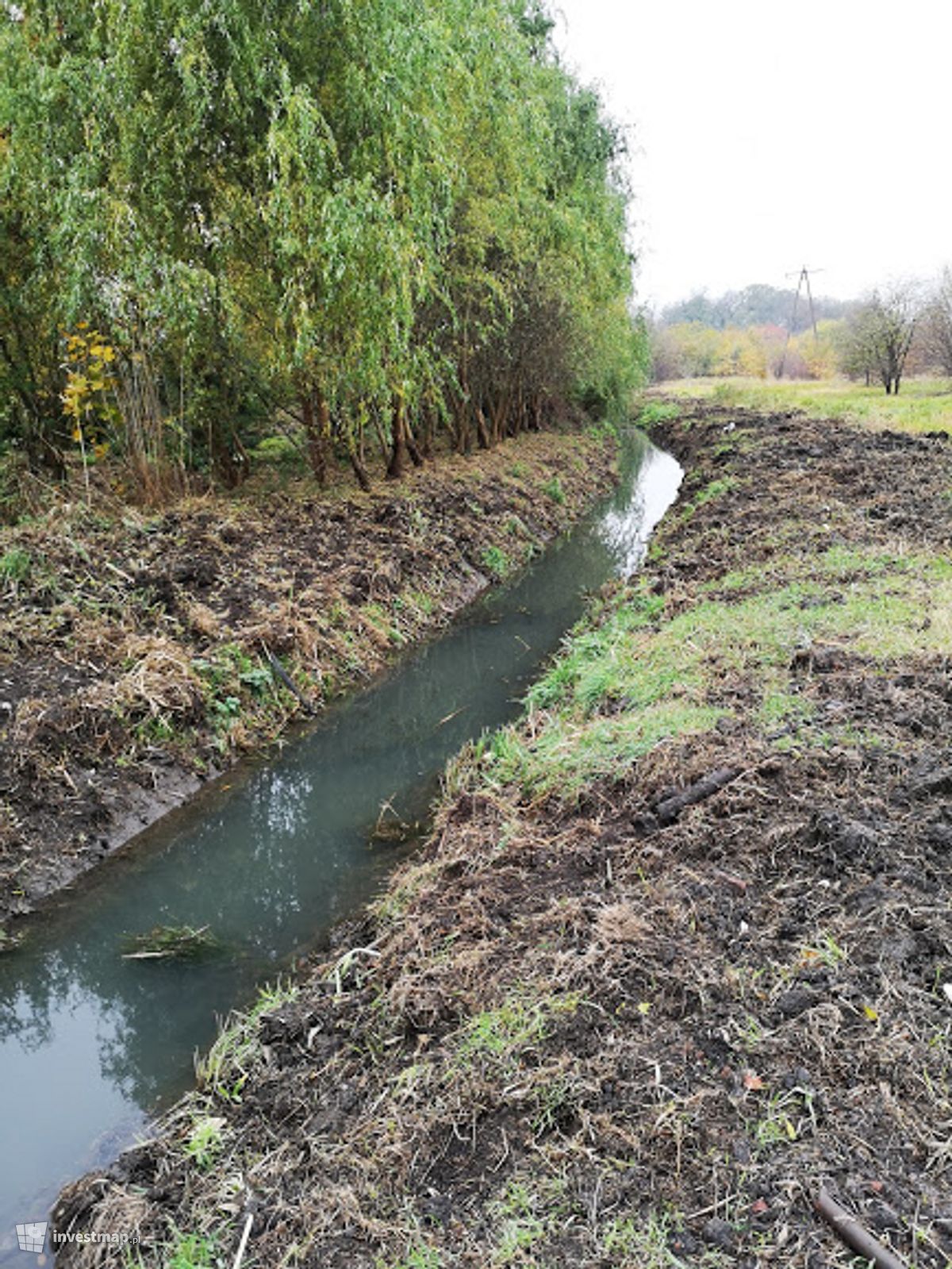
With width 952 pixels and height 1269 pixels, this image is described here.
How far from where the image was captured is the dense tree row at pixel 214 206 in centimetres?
947

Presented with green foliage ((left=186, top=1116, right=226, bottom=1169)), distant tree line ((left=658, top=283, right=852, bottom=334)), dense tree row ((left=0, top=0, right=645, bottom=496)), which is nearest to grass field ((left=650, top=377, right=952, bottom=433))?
dense tree row ((left=0, top=0, right=645, bottom=496))

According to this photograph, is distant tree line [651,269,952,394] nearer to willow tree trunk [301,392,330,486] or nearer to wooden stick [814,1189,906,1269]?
willow tree trunk [301,392,330,486]

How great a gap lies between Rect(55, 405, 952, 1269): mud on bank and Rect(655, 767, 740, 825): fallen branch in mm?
18

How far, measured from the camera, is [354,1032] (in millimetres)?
3654

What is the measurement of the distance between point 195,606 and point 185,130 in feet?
18.3

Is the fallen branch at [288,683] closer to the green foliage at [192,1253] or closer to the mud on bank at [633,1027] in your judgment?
the mud on bank at [633,1027]

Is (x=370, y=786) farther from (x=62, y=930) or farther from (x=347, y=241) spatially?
(x=347, y=241)

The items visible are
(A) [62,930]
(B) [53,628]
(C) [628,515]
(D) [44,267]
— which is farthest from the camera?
(C) [628,515]

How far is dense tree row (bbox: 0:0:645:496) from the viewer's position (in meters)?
9.47

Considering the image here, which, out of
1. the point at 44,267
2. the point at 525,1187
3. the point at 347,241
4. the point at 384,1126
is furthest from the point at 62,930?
the point at 44,267

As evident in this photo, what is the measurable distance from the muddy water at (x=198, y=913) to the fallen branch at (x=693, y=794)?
1.96 meters

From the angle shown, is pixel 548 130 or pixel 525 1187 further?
pixel 548 130

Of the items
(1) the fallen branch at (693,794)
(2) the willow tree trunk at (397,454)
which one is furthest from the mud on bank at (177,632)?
(1) the fallen branch at (693,794)

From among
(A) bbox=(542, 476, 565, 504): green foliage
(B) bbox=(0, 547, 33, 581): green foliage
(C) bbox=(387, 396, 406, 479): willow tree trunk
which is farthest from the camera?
(A) bbox=(542, 476, 565, 504): green foliage
